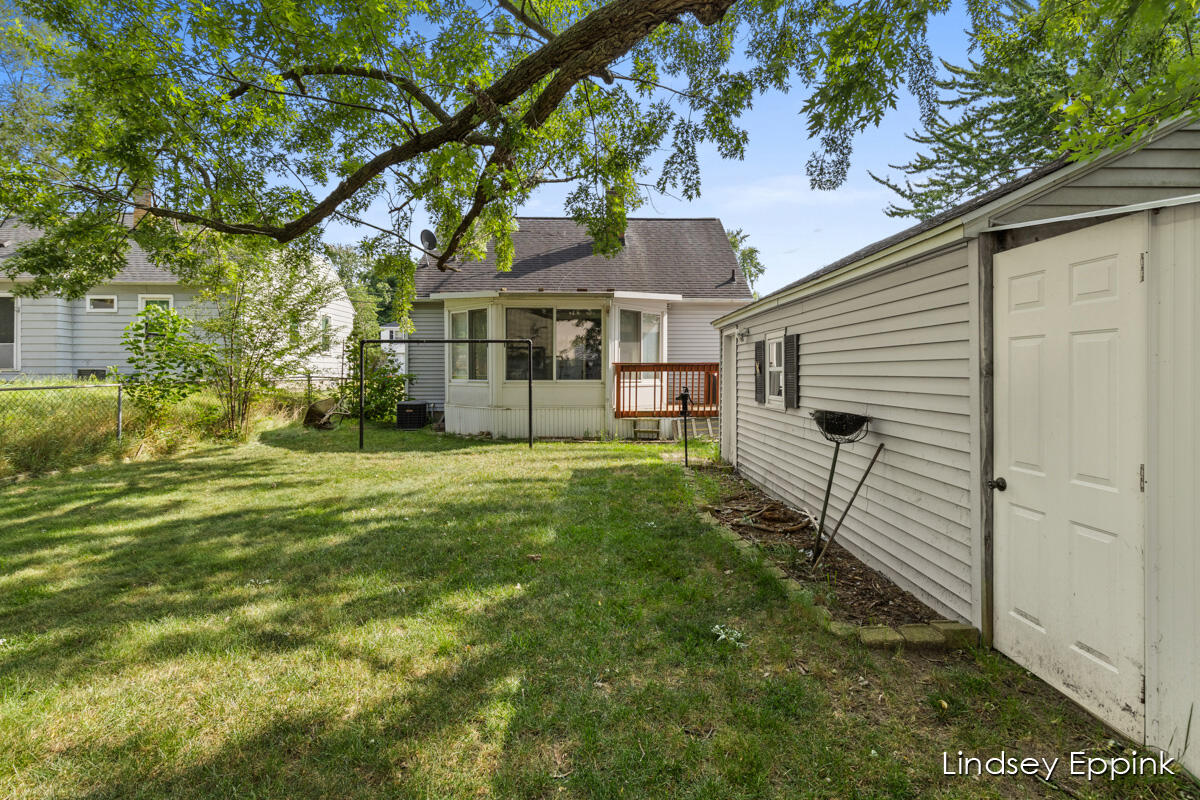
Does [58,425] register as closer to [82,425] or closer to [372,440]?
[82,425]

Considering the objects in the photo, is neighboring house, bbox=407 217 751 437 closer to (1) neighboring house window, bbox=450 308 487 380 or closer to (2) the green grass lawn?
(1) neighboring house window, bbox=450 308 487 380

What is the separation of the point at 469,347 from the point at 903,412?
1075cm

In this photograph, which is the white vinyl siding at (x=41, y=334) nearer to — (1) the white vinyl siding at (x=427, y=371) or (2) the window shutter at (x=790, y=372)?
(1) the white vinyl siding at (x=427, y=371)

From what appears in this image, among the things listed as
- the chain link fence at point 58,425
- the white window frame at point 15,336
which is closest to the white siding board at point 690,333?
the chain link fence at point 58,425

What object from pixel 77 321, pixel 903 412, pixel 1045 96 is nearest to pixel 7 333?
pixel 77 321

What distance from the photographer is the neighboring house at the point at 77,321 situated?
13.8 meters

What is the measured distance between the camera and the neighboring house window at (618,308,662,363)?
13.1 meters

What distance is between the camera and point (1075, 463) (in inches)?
103

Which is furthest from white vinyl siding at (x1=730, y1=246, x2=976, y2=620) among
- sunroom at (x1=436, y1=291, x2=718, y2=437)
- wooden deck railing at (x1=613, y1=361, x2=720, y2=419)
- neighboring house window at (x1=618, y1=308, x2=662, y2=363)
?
neighboring house window at (x1=618, y1=308, x2=662, y2=363)

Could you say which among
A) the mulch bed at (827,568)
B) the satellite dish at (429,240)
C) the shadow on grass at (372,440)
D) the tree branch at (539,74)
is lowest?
the mulch bed at (827,568)

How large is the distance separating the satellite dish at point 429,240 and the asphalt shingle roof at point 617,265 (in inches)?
79.9

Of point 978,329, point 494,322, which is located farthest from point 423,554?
point 494,322

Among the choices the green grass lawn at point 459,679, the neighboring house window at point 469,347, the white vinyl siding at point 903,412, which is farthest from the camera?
the neighboring house window at point 469,347

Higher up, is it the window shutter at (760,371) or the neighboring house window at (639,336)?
the neighboring house window at (639,336)
